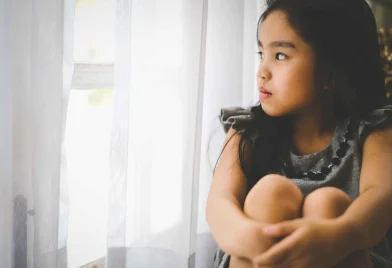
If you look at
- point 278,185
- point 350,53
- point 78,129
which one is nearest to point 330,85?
point 350,53

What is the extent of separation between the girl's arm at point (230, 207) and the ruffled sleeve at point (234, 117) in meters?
0.02

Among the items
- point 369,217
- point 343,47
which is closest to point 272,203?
point 369,217

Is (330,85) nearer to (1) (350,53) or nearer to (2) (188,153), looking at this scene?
(1) (350,53)

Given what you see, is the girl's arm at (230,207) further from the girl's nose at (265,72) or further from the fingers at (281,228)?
the girl's nose at (265,72)

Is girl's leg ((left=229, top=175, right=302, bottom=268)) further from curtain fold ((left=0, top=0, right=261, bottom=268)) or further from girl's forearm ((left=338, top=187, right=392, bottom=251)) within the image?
curtain fold ((left=0, top=0, right=261, bottom=268))

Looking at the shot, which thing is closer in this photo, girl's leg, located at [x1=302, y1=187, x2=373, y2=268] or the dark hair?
girl's leg, located at [x1=302, y1=187, x2=373, y2=268]

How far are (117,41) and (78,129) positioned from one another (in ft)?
0.69

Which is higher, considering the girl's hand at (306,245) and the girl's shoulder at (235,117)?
the girl's shoulder at (235,117)

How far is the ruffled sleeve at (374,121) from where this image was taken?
0.77 m

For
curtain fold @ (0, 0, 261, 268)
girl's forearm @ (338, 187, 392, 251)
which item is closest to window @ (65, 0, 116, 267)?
curtain fold @ (0, 0, 261, 268)

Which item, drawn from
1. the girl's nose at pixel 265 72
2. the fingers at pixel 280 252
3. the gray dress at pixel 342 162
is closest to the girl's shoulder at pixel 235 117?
the gray dress at pixel 342 162

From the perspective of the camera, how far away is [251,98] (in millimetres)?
1112

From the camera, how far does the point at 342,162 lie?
803mm

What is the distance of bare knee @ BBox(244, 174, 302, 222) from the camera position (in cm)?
62
